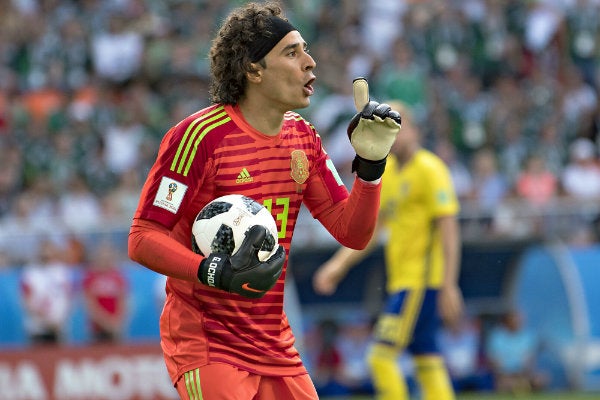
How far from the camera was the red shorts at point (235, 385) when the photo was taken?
4945 millimetres

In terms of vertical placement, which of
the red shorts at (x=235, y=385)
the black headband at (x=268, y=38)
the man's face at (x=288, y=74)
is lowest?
the red shorts at (x=235, y=385)

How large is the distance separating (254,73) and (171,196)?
0.68 metres

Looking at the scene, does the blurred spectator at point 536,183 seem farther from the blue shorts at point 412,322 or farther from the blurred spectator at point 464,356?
the blue shorts at point 412,322

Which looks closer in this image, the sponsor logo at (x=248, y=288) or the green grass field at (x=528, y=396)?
the sponsor logo at (x=248, y=288)

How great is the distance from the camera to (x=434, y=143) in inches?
628

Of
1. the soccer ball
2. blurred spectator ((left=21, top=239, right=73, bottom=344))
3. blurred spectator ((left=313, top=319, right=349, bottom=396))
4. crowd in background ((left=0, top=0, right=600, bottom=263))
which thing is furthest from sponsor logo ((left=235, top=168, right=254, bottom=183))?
crowd in background ((left=0, top=0, right=600, bottom=263))

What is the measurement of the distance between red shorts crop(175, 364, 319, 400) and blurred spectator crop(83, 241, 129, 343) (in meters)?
6.88

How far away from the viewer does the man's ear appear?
17.0ft

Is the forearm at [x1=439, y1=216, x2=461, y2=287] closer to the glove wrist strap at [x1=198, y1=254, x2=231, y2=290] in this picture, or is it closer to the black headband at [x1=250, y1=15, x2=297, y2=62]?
the black headband at [x1=250, y1=15, x2=297, y2=62]

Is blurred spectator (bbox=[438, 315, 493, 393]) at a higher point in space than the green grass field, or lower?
higher

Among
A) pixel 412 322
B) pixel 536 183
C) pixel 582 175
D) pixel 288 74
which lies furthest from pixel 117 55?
pixel 288 74

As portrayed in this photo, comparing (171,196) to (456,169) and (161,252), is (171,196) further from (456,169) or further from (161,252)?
(456,169)

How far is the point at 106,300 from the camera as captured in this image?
11875 mm

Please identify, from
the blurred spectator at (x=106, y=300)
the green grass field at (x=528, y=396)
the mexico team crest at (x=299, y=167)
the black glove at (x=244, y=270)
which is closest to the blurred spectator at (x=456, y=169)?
the green grass field at (x=528, y=396)
